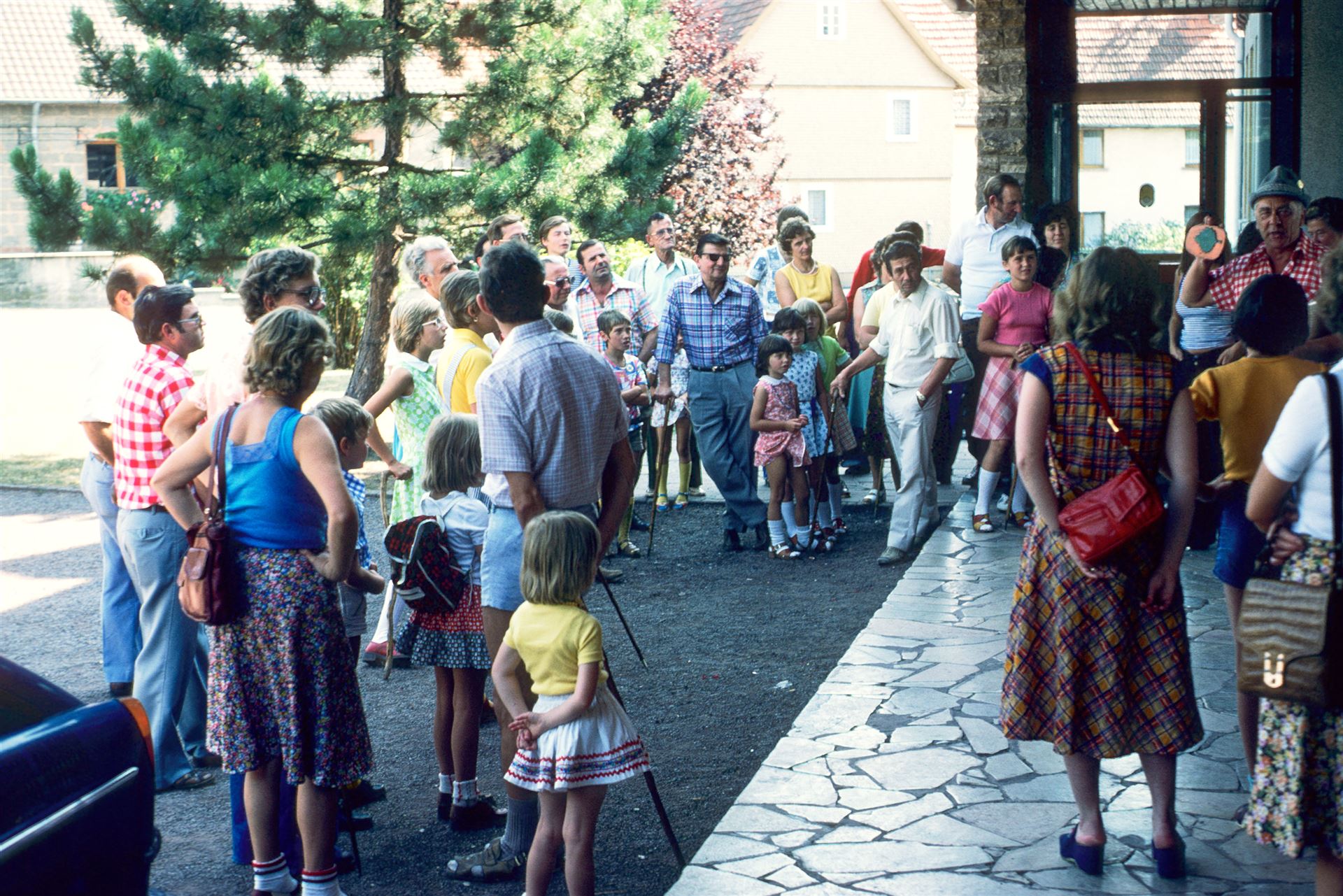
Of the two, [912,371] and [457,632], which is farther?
[912,371]

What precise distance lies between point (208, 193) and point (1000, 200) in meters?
6.46

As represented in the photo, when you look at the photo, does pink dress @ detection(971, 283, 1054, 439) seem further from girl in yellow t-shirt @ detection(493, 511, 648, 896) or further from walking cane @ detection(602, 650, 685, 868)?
girl in yellow t-shirt @ detection(493, 511, 648, 896)

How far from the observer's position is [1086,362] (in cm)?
400

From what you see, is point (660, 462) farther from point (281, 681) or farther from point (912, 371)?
point (281, 681)

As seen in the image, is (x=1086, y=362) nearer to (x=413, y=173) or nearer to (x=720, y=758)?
(x=720, y=758)

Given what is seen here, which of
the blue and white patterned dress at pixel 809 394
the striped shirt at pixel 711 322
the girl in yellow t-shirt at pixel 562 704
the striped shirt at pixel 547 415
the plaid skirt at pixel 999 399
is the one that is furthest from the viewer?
the striped shirt at pixel 711 322

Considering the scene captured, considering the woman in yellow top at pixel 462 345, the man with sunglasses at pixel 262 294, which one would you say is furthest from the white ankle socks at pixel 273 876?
the woman in yellow top at pixel 462 345

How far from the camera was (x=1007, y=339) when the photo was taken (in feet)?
28.8

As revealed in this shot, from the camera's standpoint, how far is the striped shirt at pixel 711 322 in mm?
9219

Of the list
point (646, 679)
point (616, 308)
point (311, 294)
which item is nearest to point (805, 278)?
point (616, 308)

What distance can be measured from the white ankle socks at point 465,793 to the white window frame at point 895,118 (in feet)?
139

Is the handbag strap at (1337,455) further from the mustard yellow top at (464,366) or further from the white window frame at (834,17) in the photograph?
the white window frame at (834,17)

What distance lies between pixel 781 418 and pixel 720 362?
23.3 inches

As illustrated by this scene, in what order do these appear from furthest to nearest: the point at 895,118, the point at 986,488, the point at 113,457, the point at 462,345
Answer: the point at 895,118 < the point at 986,488 < the point at 462,345 < the point at 113,457
